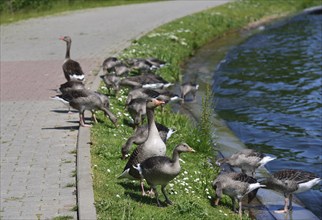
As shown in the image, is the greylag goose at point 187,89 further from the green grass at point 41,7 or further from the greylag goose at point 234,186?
the green grass at point 41,7

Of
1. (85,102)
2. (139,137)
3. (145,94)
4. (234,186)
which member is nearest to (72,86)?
(85,102)

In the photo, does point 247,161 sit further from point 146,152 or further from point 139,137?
point 146,152

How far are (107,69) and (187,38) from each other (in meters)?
11.2

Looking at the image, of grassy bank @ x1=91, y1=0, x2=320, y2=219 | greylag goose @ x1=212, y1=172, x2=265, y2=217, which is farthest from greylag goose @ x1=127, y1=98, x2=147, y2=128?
greylag goose @ x1=212, y1=172, x2=265, y2=217

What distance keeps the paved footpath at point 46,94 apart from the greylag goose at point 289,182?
153 inches

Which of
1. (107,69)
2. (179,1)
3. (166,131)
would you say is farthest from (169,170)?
(179,1)

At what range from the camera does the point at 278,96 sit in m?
23.7

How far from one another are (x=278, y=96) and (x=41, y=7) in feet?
73.3

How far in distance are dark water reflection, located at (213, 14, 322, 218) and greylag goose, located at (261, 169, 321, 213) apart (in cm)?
70

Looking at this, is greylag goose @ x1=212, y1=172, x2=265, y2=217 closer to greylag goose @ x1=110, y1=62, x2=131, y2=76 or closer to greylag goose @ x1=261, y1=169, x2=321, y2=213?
greylag goose @ x1=261, y1=169, x2=321, y2=213

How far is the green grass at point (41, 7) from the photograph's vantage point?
40.0 metres

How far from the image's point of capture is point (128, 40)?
98.4 feet

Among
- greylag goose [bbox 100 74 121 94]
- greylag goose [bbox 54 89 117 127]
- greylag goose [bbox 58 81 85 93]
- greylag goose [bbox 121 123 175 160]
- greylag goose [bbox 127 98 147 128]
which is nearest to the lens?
greylag goose [bbox 121 123 175 160]

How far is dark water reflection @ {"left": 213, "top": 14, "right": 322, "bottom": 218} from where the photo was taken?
696 inches
